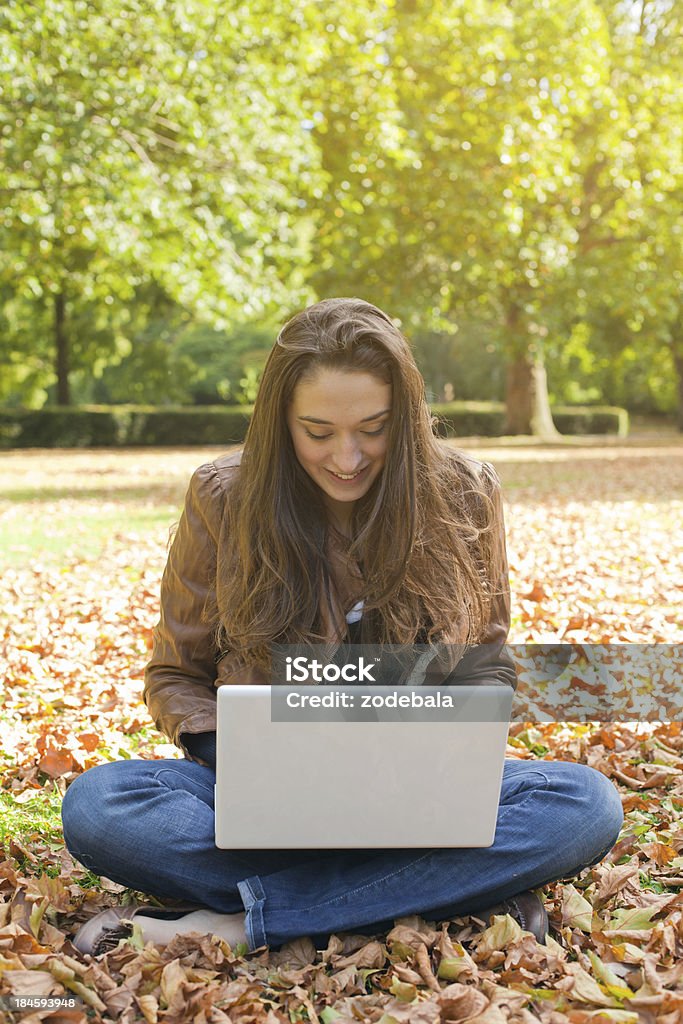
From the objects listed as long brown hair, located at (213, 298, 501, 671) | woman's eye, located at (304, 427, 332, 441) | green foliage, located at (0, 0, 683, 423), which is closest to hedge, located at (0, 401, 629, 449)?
green foliage, located at (0, 0, 683, 423)

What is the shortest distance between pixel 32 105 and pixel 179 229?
228 centimetres

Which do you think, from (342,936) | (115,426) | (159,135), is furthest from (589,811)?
(115,426)

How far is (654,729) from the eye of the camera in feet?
13.2

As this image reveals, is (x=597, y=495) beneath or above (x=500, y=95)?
beneath

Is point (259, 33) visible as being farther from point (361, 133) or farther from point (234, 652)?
point (234, 652)

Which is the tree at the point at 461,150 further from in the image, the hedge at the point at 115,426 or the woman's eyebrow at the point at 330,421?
the woman's eyebrow at the point at 330,421

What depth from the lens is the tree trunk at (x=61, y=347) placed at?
76.5ft

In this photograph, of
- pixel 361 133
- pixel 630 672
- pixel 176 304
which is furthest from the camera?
pixel 176 304

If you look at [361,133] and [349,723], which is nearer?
[349,723]

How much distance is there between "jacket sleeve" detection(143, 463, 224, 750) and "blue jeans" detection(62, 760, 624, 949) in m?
0.21


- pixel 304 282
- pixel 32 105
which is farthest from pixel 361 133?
pixel 32 105

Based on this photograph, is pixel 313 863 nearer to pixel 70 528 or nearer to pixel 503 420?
pixel 70 528

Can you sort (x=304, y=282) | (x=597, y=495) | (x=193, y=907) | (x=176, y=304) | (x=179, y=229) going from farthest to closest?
(x=176, y=304)
(x=304, y=282)
(x=179, y=229)
(x=597, y=495)
(x=193, y=907)

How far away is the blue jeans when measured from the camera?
7.92 feet
